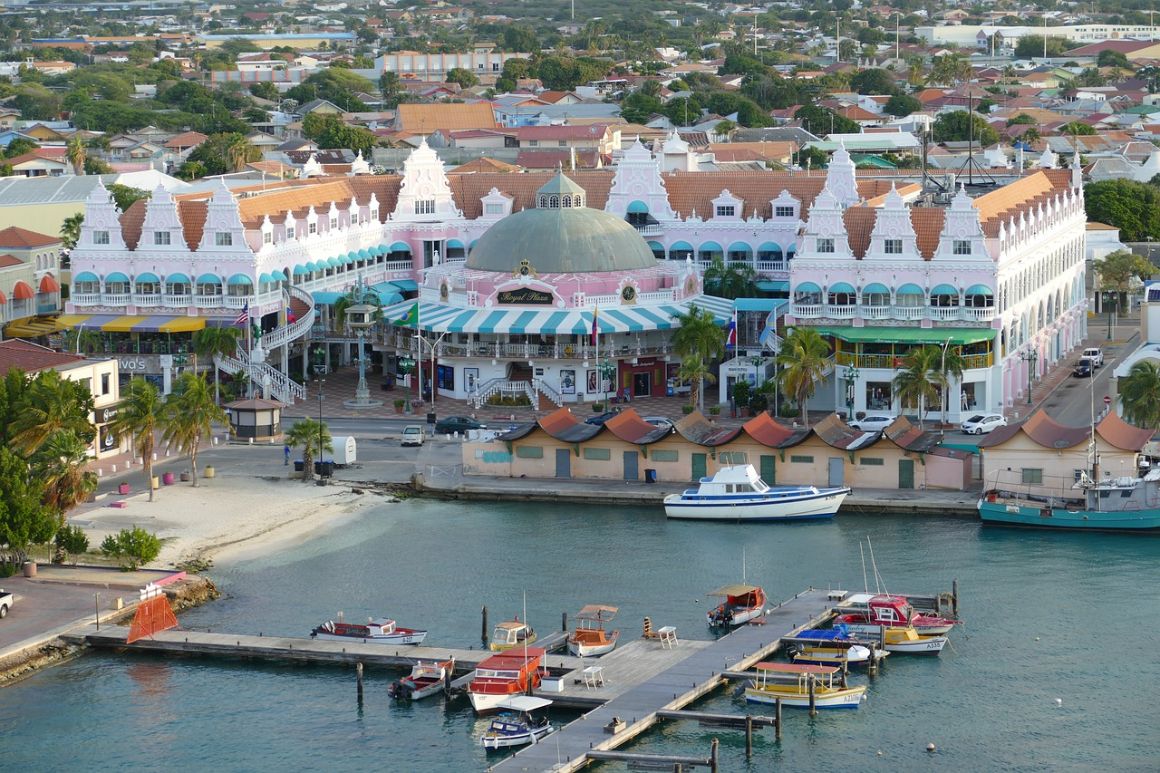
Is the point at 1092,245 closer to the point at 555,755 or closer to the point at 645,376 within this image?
the point at 645,376

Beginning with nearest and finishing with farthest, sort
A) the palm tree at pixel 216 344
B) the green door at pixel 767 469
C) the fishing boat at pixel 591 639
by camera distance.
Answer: the fishing boat at pixel 591 639 < the green door at pixel 767 469 < the palm tree at pixel 216 344

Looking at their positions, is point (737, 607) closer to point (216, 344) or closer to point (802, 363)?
point (802, 363)

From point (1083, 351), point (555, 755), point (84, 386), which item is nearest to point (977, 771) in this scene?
point (555, 755)

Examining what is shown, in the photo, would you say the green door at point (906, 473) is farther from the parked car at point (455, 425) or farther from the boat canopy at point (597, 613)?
the boat canopy at point (597, 613)

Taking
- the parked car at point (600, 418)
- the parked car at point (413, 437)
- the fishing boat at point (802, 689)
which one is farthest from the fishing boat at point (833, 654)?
the parked car at point (413, 437)

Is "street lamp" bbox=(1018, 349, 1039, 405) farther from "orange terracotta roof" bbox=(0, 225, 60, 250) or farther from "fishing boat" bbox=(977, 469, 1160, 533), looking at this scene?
"orange terracotta roof" bbox=(0, 225, 60, 250)

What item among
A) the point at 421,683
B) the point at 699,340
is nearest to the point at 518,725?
the point at 421,683

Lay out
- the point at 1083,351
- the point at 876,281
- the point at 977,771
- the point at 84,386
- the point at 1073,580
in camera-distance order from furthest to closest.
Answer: the point at 1083,351
the point at 876,281
the point at 84,386
the point at 1073,580
the point at 977,771
